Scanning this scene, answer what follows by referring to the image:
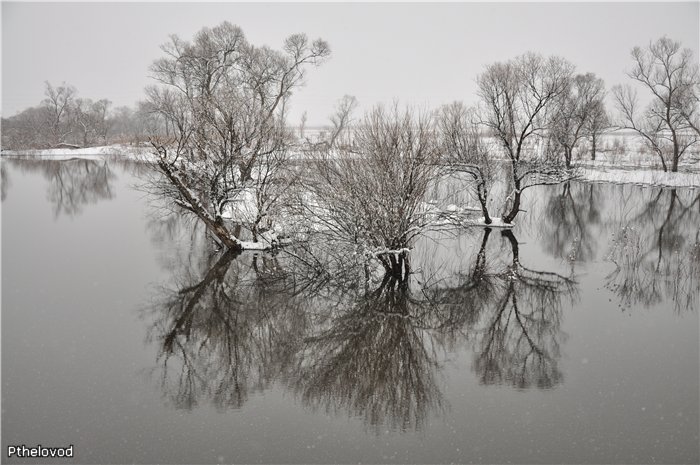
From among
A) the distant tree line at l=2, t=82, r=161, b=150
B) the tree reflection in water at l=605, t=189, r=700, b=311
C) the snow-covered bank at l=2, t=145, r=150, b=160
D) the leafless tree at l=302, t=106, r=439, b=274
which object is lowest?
the tree reflection in water at l=605, t=189, r=700, b=311

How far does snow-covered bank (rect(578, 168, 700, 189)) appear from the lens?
107ft

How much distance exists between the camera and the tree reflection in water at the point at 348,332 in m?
8.14

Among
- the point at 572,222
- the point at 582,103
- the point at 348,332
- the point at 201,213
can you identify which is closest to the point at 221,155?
the point at 201,213

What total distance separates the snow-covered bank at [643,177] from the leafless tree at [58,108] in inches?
2763

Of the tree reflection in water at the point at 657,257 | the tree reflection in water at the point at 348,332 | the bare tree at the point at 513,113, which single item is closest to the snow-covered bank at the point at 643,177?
the tree reflection in water at the point at 657,257

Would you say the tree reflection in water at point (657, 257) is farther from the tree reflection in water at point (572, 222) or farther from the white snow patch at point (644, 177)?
the white snow patch at point (644, 177)

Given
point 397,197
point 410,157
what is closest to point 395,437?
point 397,197

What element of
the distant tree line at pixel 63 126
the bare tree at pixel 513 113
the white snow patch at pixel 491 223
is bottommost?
the white snow patch at pixel 491 223

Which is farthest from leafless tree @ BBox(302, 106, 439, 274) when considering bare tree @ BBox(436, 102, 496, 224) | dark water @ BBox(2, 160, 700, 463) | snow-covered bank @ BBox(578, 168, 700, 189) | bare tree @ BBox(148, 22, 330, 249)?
snow-covered bank @ BBox(578, 168, 700, 189)

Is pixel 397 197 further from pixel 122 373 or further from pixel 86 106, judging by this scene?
pixel 86 106

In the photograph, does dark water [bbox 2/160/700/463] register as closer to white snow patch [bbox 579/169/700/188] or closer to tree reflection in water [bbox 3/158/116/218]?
tree reflection in water [bbox 3/158/116/218]

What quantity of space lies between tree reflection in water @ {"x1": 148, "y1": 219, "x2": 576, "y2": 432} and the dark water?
0.16 ft

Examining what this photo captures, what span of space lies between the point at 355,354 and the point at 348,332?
0.97m

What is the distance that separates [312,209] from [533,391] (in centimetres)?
808
